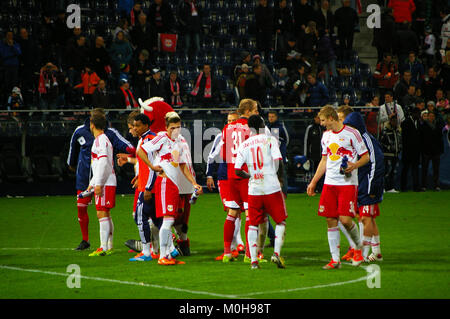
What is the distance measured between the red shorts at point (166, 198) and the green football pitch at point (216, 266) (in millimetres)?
694

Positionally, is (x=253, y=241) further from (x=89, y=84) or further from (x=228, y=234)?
(x=89, y=84)

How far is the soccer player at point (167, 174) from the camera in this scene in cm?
998

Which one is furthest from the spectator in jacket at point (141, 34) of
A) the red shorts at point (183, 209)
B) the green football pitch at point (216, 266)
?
the red shorts at point (183, 209)

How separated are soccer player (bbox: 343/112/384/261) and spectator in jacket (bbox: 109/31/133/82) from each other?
13423mm

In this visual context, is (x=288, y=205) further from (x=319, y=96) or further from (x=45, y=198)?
(x=45, y=198)

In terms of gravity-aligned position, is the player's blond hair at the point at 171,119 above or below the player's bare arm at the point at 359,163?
above

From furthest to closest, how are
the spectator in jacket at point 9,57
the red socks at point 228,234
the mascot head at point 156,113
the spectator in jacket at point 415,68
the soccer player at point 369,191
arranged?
the spectator in jacket at point 415,68, the spectator in jacket at point 9,57, the mascot head at point 156,113, the red socks at point 228,234, the soccer player at point 369,191

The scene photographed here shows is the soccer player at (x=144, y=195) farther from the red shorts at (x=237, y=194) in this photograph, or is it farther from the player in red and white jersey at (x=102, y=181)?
the red shorts at (x=237, y=194)

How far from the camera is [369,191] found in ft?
33.5

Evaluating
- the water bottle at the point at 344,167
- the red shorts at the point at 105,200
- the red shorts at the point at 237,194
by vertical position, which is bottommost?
the red shorts at the point at 105,200

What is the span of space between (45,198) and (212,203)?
424 cm

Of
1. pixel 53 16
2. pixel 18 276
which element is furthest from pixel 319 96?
pixel 18 276

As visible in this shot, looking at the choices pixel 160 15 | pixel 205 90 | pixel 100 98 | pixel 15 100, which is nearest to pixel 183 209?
pixel 100 98

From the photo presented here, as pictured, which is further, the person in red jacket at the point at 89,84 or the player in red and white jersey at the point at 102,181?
the person in red jacket at the point at 89,84
